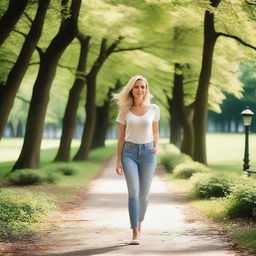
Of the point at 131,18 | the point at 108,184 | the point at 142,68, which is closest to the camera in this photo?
the point at 108,184

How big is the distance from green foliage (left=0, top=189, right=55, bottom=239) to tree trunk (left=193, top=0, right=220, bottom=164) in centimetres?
1044

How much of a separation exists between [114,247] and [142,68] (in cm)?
2881

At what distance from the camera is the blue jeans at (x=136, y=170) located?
7602mm

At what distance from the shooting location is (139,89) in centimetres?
775

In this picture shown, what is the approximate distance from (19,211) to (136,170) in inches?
131

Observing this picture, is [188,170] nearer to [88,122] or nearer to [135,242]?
[135,242]

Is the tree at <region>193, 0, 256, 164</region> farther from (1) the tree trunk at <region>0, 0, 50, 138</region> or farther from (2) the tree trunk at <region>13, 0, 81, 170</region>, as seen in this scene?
(1) the tree trunk at <region>0, 0, 50, 138</region>

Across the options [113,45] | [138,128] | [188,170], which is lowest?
[188,170]

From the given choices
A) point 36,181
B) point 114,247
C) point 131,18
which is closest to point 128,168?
point 114,247

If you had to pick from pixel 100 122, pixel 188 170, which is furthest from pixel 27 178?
pixel 100 122

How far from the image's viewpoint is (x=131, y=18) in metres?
24.8

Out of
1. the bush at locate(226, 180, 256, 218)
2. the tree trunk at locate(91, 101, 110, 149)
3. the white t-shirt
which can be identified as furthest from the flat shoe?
the tree trunk at locate(91, 101, 110, 149)

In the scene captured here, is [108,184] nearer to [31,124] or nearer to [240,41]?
[31,124]

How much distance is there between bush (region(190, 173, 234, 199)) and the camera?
520 inches
